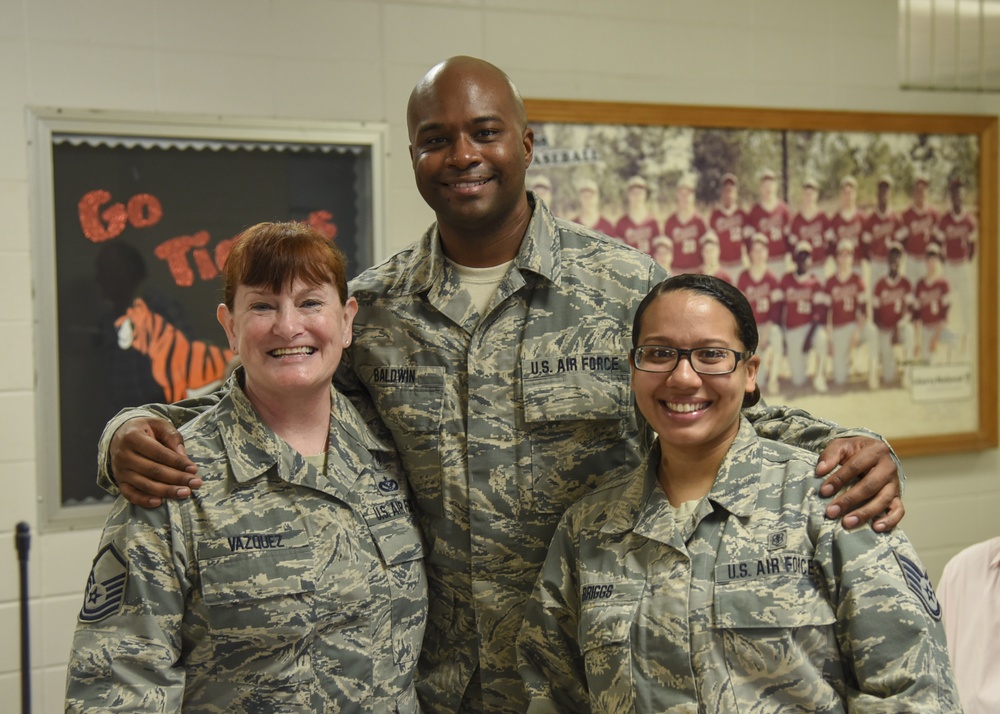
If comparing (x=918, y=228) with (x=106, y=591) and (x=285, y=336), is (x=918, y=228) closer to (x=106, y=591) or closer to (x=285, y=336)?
(x=285, y=336)

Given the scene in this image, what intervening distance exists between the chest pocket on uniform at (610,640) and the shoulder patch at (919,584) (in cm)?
42

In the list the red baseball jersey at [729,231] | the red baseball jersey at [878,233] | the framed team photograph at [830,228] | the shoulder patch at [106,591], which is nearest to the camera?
the shoulder patch at [106,591]

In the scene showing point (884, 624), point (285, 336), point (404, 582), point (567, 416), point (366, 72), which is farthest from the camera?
point (366, 72)

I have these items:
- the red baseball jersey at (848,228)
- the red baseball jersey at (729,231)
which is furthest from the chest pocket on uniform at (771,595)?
the red baseball jersey at (848,228)

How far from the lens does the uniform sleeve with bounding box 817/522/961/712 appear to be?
4.77 ft

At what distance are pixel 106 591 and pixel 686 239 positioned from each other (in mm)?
2558

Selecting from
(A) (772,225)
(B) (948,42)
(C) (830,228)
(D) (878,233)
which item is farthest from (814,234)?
(B) (948,42)

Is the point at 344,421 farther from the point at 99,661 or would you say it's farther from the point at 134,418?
the point at 99,661

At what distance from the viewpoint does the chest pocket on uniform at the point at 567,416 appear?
6.44 feet

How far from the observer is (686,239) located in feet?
11.8

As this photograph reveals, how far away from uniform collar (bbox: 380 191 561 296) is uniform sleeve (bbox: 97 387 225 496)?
0.46m

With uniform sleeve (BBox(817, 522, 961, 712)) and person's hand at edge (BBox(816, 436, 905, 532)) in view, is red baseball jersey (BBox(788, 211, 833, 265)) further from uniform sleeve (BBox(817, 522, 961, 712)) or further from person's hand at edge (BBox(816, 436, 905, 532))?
uniform sleeve (BBox(817, 522, 961, 712))

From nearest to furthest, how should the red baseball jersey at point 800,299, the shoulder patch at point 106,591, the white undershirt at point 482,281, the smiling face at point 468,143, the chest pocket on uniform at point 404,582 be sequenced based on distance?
the shoulder patch at point 106,591 < the chest pocket on uniform at point 404,582 < the smiling face at point 468,143 < the white undershirt at point 482,281 < the red baseball jersey at point 800,299

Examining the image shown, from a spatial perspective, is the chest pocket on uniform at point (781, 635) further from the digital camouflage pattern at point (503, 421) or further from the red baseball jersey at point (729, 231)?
the red baseball jersey at point (729, 231)
